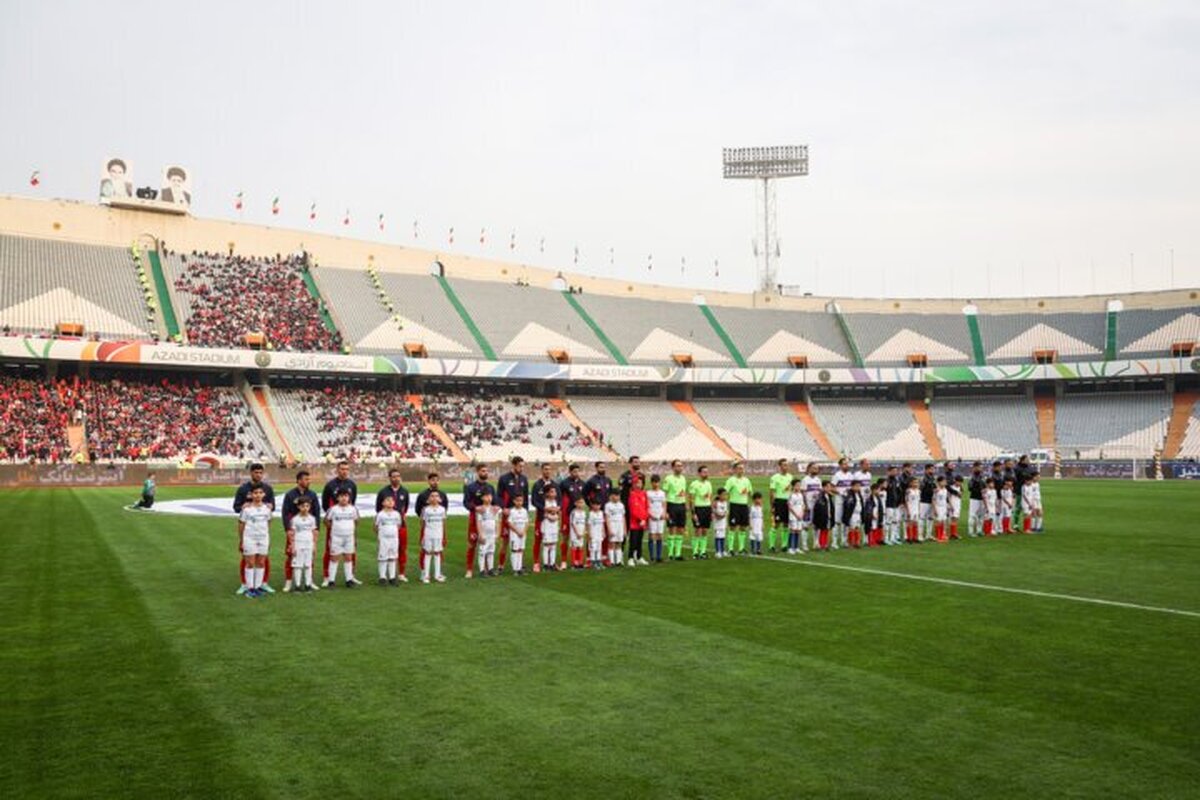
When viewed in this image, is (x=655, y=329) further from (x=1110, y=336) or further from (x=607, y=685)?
(x=607, y=685)

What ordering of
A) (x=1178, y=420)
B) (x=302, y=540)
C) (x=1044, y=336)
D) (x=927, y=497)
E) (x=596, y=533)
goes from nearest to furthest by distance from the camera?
(x=302, y=540), (x=596, y=533), (x=927, y=497), (x=1178, y=420), (x=1044, y=336)

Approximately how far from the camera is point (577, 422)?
203 feet

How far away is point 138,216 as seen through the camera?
61.5 meters

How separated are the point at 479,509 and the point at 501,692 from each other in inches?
296

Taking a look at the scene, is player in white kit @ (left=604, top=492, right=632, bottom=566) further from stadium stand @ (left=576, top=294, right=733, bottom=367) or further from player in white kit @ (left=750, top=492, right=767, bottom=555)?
stadium stand @ (left=576, top=294, right=733, bottom=367)

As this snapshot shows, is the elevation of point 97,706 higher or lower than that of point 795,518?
lower

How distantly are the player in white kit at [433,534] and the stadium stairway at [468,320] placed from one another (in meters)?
47.0

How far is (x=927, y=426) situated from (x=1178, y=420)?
53.8 ft

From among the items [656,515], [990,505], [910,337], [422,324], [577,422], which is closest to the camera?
[656,515]

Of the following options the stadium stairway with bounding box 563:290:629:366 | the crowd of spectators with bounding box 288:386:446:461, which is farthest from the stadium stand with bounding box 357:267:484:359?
the stadium stairway with bounding box 563:290:629:366

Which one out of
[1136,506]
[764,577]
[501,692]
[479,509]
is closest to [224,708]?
[501,692]

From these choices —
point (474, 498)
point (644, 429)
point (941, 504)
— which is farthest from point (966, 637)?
point (644, 429)

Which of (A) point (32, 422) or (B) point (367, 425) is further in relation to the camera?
(B) point (367, 425)

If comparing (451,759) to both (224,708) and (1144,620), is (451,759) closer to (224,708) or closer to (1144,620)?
(224,708)
